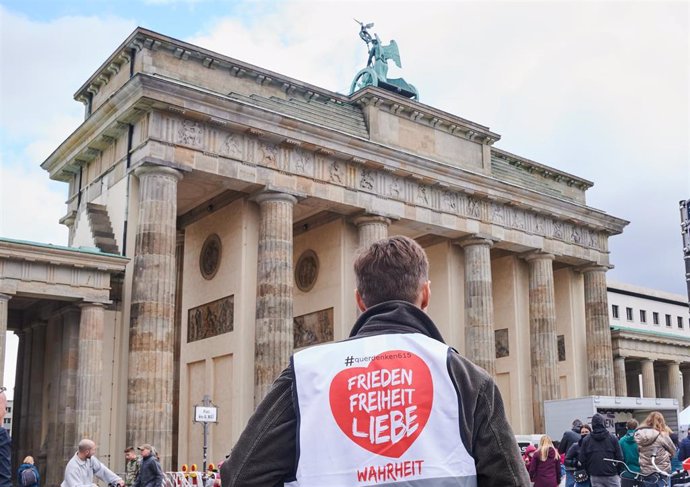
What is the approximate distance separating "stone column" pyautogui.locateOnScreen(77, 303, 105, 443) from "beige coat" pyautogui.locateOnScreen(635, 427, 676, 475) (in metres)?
16.5

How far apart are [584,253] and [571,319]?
124 inches

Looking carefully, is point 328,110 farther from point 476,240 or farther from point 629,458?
point 629,458

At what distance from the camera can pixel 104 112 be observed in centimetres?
2727

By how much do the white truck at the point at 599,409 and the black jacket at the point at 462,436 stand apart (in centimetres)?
2986

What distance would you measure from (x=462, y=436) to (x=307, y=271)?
30.9 metres

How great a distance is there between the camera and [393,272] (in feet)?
8.57

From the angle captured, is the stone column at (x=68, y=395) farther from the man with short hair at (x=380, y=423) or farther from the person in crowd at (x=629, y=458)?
the man with short hair at (x=380, y=423)

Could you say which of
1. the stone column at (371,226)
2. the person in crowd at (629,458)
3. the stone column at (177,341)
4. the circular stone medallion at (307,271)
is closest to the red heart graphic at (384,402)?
the person in crowd at (629,458)

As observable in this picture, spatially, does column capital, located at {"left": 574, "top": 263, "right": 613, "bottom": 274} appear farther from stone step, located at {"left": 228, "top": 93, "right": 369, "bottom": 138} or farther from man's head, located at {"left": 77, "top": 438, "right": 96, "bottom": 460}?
man's head, located at {"left": 77, "top": 438, "right": 96, "bottom": 460}

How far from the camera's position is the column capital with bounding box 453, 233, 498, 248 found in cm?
3416

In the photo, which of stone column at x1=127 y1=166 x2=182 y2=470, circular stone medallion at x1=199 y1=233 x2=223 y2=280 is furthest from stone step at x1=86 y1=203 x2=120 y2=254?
circular stone medallion at x1=199 y1=233 x2=223 y2=280

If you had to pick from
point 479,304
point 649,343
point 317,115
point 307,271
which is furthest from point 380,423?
point 649,343

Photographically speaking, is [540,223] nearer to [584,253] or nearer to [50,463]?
[584,253]

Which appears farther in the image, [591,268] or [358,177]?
[591,268]
